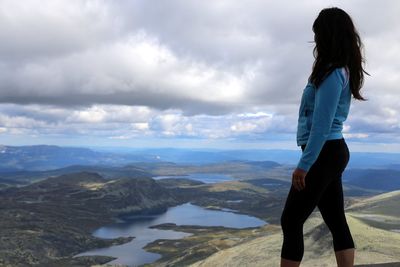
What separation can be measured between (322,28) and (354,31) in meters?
0.60

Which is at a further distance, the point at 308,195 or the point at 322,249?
the point at 322,249

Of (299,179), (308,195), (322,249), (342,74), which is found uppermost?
(342,74)

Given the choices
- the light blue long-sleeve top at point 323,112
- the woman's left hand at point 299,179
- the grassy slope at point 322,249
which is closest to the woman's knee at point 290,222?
the woman's left hand at point 299,179

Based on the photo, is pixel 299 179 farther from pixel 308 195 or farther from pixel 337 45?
pixel 337 45

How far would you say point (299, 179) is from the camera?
314 inches

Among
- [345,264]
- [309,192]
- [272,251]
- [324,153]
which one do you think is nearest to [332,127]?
[324,153]

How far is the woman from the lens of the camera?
8000 millimetres

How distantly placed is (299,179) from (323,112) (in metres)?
1.21

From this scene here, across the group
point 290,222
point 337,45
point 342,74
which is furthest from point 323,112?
point 290,222

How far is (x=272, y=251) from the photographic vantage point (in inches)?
3086

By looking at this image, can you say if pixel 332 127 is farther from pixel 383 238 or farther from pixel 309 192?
pixel 383 238

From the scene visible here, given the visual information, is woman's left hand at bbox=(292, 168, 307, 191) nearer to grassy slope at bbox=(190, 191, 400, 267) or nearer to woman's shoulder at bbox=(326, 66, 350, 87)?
woman's shoulder at bbox=(326, 66, 350, 87)

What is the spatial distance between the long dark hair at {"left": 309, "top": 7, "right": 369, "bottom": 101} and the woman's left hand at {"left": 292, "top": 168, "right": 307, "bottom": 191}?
1.59 meters

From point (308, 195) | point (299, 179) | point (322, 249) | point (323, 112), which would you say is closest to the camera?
point (323, 112)
